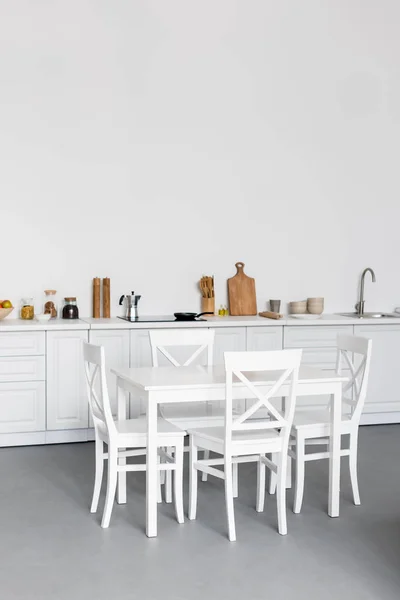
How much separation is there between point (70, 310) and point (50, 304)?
0.15 metres

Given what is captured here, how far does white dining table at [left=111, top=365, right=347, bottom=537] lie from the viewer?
341 centimetres

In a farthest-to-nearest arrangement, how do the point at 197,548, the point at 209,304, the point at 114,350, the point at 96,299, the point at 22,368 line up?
the point at 209,304
the point at 96,299
the point at 114,350
the point at 22,368
the point at 197,548

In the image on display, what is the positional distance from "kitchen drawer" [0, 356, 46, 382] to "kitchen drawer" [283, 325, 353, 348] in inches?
70.8

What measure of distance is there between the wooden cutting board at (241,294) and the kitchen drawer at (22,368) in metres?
1.66

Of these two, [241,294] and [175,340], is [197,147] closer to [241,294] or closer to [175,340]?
[241,294]

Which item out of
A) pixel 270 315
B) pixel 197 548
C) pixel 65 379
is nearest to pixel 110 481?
pixel 197 548

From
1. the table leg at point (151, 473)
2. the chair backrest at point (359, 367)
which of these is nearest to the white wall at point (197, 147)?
the chair backrest at point (359, 367)

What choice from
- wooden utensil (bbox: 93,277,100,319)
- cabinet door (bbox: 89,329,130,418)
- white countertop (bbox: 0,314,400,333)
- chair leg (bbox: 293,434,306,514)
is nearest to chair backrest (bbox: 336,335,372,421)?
chair leg (bbox: 293,434,306,514)

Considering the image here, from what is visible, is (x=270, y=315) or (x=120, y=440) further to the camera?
(x=270, y=315)

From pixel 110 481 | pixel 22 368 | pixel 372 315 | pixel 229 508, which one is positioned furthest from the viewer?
pixel 372 315

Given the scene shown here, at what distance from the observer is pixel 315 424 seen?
151 inches

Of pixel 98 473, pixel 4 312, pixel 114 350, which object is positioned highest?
pixel 4 312

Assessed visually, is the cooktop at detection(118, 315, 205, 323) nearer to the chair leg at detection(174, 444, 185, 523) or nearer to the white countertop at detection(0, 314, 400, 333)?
the white countertop at detection(0, 314, 400, 333)

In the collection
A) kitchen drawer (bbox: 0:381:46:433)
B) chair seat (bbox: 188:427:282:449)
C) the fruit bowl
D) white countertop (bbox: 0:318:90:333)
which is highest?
the fruit bowl
